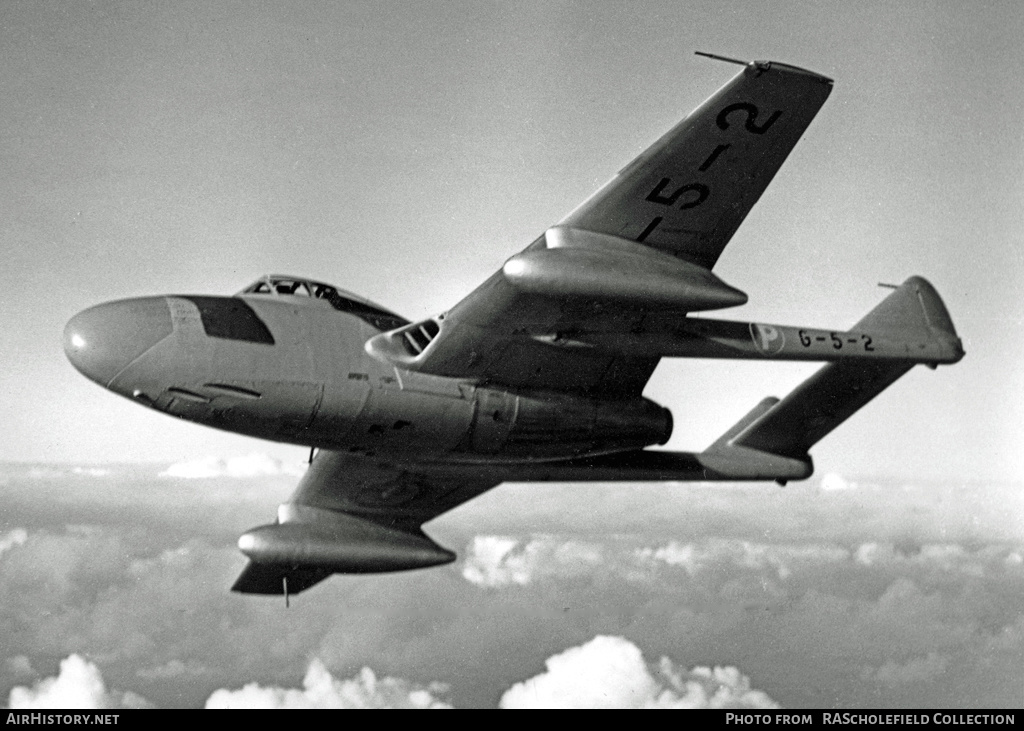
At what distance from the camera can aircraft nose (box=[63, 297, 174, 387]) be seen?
12414 mm

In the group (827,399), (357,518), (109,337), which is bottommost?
(357,518)

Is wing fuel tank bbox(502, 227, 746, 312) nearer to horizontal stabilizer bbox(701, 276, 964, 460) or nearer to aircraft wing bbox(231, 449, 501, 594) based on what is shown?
horizontal stabilizer bbox(701, 276, 964, 460)

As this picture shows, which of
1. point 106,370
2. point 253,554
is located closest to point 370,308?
point 106,370

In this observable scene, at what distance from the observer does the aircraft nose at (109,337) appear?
489 inches

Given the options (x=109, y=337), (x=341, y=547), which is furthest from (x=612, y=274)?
(x=341, y=547)

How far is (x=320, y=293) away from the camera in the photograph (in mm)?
14117

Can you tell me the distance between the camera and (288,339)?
43.7 feet

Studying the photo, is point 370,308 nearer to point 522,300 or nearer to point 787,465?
point 522,300

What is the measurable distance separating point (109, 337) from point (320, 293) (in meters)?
2.79

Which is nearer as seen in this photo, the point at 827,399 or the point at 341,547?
the point at 827,399

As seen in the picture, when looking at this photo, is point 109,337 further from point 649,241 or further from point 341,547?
point 341,547

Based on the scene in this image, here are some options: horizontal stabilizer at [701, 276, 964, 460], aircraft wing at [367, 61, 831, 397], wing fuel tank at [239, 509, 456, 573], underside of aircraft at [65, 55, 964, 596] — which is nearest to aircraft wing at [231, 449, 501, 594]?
wing fuel tank at [239, 509, 456, 573]

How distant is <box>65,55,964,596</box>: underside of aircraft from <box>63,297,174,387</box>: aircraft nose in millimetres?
17

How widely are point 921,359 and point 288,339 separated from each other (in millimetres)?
8796
